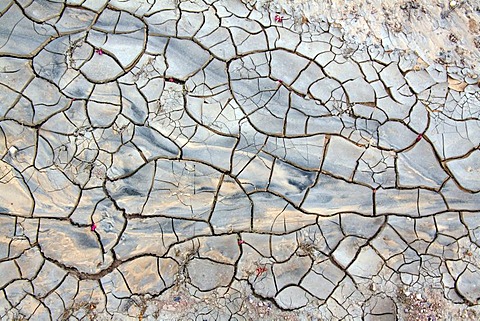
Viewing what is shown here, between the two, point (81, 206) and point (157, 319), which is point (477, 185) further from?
point (81, 206)

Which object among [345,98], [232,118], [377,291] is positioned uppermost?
[345,98]

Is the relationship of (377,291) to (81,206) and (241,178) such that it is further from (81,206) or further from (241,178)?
(81,206)

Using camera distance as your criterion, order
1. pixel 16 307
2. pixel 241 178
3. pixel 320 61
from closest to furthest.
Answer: pixel 16 307
pixel 241 178
pixel 320 61

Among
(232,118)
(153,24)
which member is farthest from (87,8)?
(232,118)

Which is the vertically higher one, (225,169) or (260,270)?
(225,169)

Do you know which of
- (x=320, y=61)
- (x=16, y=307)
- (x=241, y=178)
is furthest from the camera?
(x=320, y=61)

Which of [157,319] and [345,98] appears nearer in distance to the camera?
[157,319]

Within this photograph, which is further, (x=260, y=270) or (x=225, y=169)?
(x=225, y=169)

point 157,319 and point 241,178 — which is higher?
point 241,178
